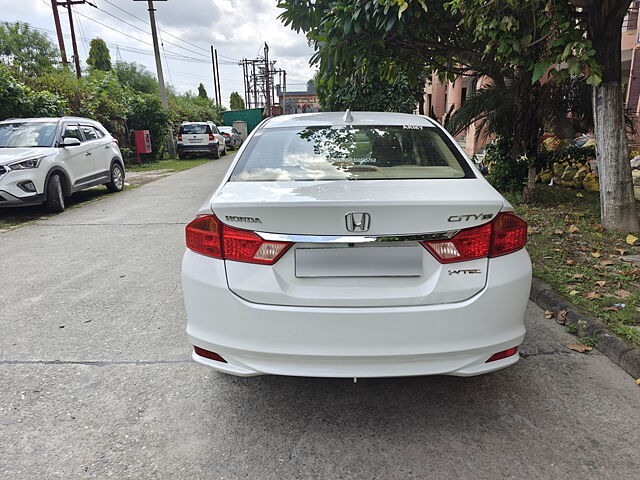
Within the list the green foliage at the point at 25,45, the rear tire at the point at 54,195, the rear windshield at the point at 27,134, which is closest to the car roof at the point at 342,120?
the rear tire at the point at 54,195

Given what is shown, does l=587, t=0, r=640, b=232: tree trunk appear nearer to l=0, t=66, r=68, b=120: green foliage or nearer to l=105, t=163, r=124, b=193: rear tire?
l=105, t=163, r=124, b=193: rear tire

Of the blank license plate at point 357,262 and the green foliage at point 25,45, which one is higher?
the green foliage at point 25,45

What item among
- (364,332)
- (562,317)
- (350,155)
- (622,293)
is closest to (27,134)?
(350,155)

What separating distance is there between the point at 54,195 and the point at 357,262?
781cm

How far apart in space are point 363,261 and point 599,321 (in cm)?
226

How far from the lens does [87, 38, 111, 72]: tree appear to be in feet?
137

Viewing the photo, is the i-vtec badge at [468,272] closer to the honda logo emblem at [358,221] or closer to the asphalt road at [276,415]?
the honda logo emblem at [358,221]

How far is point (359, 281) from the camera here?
2178 millimetres

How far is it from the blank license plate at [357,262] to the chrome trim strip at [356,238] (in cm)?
4

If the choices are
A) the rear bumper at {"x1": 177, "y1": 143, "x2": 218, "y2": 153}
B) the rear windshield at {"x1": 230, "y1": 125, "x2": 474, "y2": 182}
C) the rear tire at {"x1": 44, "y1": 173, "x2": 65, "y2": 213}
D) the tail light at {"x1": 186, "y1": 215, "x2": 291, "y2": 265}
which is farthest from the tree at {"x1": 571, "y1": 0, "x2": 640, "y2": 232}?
the rear bumper at {"x1": 177, "y1": 143, "x2": 218, "y2": 153}

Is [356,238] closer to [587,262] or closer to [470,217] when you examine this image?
[470,217]

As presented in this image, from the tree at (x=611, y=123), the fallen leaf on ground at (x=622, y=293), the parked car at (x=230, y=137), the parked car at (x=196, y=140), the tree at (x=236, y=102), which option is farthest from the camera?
the tree at (x=236, y=102)

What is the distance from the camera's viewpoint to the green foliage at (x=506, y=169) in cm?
834

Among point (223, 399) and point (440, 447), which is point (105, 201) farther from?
point (440, 447)
